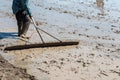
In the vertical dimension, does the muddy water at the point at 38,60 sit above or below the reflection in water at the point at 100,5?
above

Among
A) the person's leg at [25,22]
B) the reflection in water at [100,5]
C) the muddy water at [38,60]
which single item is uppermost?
the person's leg at [25,22]

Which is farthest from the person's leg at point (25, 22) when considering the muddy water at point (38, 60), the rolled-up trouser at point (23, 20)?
the muddy water at point (38, 60)

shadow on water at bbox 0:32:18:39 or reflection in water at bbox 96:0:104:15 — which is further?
reflection in water at bbox 96:0:104:15

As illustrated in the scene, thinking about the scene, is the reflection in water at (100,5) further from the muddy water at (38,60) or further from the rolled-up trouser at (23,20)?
the muddy water at (38,60)

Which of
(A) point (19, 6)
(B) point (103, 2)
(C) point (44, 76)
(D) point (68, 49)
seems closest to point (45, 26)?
(A) point (19, 6)

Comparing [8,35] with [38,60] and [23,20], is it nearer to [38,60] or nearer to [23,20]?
[23,20]

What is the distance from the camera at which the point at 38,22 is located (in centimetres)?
1328

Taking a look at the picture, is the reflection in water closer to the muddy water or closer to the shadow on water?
the shadow on water

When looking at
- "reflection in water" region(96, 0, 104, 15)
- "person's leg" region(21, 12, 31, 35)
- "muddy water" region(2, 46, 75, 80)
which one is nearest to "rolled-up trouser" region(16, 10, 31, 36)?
"person's leg" region(21, 12, 31, 35)

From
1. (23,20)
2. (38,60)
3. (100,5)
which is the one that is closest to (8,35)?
(23,20)

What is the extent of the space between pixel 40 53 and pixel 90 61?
136 cm

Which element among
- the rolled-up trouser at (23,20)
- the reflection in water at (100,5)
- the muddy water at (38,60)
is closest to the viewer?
the muddy water at (38,60)

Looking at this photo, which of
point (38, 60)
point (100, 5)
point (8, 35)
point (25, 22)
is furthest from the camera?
point (100, 5)

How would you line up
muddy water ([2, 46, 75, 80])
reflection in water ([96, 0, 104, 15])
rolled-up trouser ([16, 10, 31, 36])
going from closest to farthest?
1. muddy water ([2, 46, 75, 80])
2. rolled-up trouser ([16, 10, 31, 36])
3. reflection in water ([96, 0, 104, 15])
